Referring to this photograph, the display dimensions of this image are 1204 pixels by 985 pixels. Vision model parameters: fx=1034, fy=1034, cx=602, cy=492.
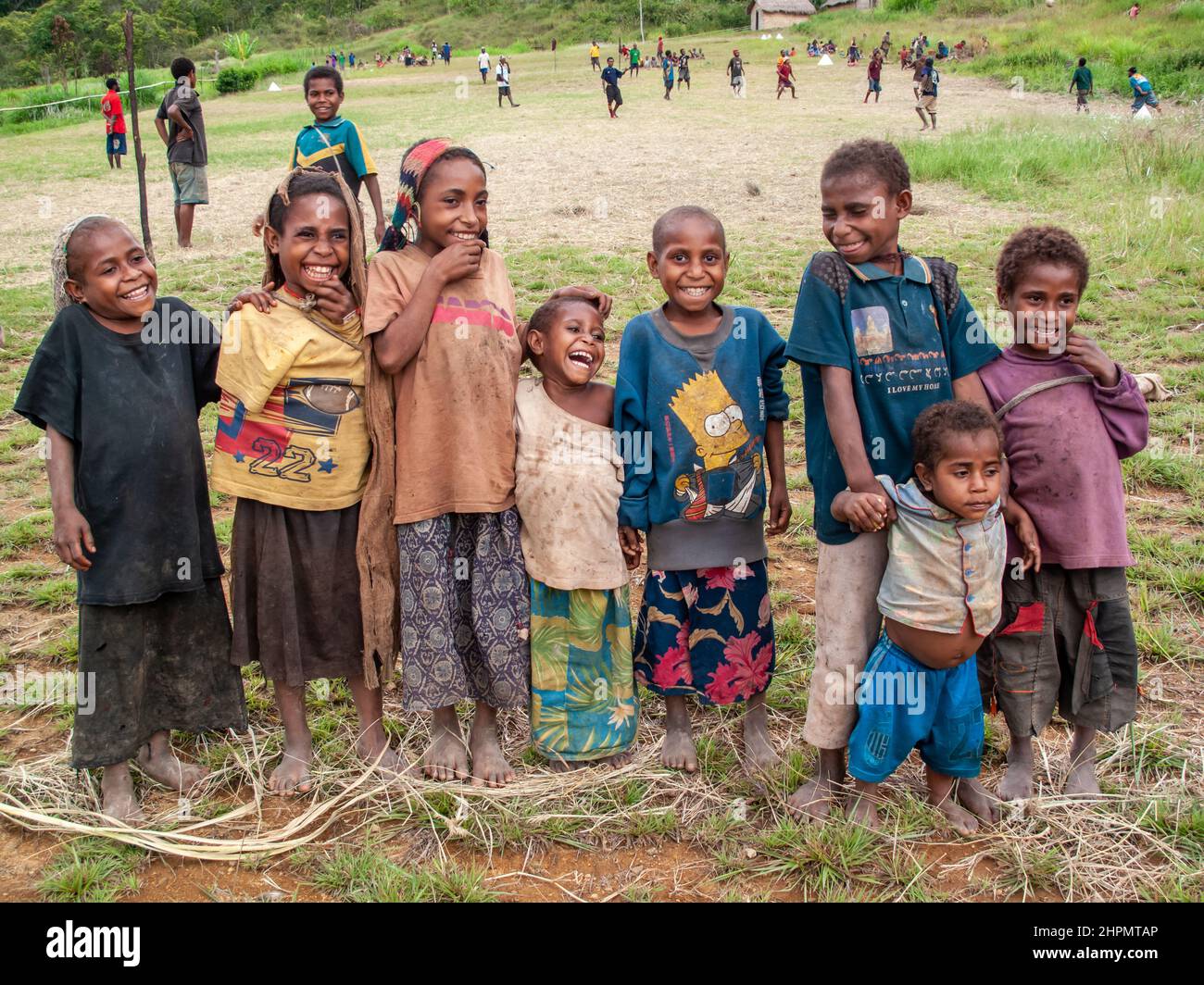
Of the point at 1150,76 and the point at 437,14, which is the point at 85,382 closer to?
the point at 1150,76

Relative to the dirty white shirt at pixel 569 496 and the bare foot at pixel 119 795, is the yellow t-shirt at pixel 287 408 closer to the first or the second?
the dirty white shirt at pixel 569 496

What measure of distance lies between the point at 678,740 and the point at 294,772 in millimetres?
1168

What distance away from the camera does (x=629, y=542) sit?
10.1 feet

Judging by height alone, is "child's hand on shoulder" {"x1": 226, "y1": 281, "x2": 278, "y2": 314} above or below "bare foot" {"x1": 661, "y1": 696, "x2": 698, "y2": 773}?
above

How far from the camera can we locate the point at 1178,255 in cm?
815

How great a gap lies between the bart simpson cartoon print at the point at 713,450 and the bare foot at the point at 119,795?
5.90 ft

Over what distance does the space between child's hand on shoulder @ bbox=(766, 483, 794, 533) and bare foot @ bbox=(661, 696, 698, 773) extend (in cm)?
62

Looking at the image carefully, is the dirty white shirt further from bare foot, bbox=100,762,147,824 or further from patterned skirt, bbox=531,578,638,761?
bare foot, bbox=100,762,147,824

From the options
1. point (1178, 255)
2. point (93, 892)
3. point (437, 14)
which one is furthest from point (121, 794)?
point (437, 14)

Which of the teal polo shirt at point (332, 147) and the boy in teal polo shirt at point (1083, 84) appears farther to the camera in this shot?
the boy in teal polo shirt at point (1083, 84)

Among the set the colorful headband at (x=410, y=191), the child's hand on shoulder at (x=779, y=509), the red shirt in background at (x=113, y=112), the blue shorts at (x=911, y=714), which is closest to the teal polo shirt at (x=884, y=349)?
the child's hand on shoulder at (x=779, y=509)

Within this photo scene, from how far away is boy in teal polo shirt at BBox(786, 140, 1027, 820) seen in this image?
2719 mm

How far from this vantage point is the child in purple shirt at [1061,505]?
2795 millimetres

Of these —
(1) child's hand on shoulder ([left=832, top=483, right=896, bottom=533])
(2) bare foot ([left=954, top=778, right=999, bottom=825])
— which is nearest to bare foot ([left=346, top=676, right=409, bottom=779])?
(1) child's hand on shoulder ([left=832, top=483, right=896, bottom=533])
